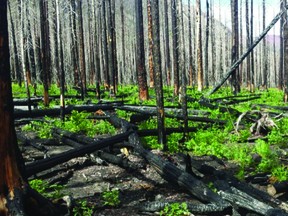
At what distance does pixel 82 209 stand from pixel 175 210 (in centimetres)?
139

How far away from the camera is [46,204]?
4.08 meters

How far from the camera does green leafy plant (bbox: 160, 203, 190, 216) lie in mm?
4216

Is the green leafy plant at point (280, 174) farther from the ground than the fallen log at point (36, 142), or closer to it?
closer to it

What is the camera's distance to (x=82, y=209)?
4586 mm

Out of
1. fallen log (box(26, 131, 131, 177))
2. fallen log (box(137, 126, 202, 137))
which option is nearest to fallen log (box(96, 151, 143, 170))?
fallen log (box(26, 131, 131, 177))

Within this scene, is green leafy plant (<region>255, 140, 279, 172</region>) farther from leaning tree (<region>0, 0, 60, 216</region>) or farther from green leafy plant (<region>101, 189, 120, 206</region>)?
leaning tree (<region>0, 0, 60, 216</region>)

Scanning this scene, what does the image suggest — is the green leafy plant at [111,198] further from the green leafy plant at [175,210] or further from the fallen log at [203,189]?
the fallen log at [203,189]

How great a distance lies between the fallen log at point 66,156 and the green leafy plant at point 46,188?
25 cm

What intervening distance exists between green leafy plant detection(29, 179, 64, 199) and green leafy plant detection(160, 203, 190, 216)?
175cm

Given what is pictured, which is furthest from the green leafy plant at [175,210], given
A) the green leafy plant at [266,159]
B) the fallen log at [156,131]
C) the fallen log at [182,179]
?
the fallen log at [156,131]

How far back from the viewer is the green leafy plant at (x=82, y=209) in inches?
171

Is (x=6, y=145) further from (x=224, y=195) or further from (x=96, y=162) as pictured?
(x=96, y=162)

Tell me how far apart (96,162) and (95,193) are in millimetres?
1691

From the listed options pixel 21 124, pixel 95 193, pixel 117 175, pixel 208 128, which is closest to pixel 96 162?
pixel 117 175
